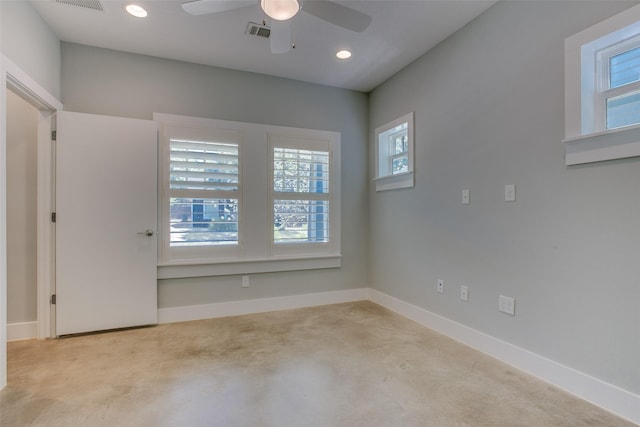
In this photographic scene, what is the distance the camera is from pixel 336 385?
1955 millimetres

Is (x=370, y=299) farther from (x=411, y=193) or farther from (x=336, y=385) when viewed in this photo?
(x=336, y=385)

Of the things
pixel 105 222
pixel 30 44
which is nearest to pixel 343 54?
pixel 30 44

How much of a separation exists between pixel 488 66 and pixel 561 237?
4.59 ft

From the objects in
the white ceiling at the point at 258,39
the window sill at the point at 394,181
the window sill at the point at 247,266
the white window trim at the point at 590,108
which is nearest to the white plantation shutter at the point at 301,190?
the window sill at the point at 247,266

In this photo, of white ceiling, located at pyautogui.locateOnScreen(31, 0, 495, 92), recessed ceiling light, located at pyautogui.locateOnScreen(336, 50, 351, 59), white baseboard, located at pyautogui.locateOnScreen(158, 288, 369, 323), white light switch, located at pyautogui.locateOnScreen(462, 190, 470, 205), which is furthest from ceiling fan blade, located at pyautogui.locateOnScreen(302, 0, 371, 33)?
white baseboard, located at pyautogui.locateOnScreen(158, 288, 369, 323)

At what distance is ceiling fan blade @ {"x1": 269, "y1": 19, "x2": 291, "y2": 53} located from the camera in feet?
6.41

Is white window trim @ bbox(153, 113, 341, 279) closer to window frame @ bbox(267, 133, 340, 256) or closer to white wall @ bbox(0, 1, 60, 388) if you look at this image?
window frame @ bbox(267, 133, 340, 256)

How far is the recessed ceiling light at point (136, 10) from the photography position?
2.34 metres

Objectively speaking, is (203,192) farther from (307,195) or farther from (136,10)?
(136,10)

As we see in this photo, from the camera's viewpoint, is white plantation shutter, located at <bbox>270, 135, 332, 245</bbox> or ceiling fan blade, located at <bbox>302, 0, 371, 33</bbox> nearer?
ceiling fan blade, located at <bbox>302, 0, 371, 33</bbox>

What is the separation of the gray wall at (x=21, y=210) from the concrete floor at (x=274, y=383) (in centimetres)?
38

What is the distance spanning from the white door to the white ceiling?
0.73 meters

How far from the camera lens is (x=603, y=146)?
1697 mm

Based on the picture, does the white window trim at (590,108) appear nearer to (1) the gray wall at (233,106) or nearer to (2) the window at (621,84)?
(2) the window at (621,84)
